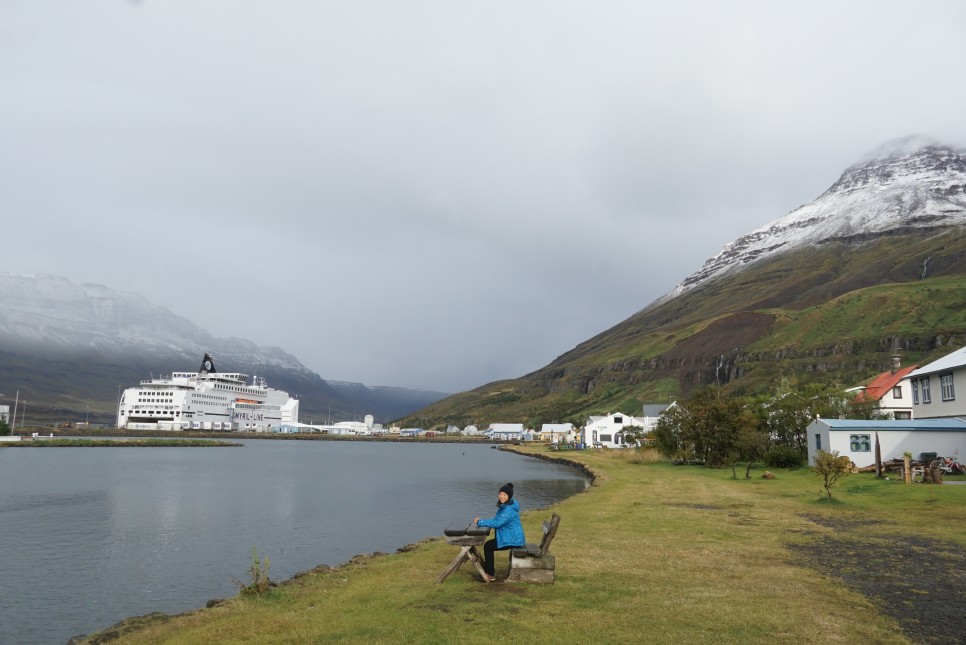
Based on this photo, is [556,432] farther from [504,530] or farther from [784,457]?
[504,530]

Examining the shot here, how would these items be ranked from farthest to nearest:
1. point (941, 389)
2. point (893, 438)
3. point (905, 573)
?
1. point (941, 389)
2. point (893, 438)
3. point (905, 573)

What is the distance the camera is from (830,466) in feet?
95.1

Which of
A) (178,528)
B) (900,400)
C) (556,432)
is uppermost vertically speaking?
(900,400)

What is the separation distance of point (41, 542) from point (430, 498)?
2215 centimetres

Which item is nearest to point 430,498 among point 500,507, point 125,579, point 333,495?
point 333,495

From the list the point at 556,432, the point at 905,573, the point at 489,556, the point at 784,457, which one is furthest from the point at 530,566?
the point at 556,432

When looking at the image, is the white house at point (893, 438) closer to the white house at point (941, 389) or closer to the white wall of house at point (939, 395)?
the white wall of house at point (939, 395)

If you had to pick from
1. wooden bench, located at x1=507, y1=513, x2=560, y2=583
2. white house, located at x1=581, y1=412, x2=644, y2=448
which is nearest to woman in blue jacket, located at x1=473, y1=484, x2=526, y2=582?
wooden bench, located at x1=507, y1=513, x2=560, y2=583

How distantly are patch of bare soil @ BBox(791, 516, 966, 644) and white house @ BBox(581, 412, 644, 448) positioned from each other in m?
85.5

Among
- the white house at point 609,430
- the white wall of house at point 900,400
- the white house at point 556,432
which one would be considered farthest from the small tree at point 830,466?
the white house at point 556,432

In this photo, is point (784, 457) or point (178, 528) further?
point (784, 457)

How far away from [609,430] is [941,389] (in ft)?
216

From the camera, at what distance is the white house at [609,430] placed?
10388 cm

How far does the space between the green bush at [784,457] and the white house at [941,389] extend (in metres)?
9.15
